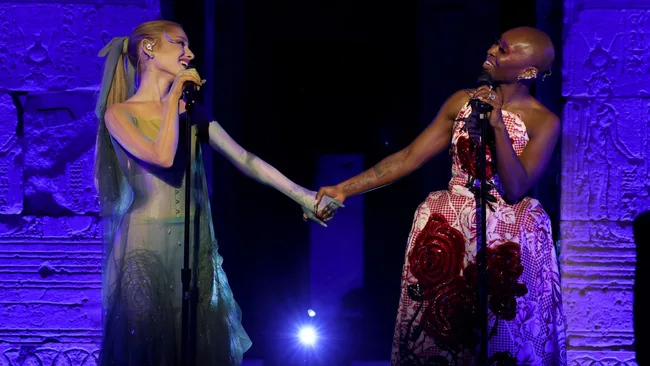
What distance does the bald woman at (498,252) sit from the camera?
3.21 m

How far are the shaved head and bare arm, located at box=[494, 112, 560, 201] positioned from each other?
0.24 meters

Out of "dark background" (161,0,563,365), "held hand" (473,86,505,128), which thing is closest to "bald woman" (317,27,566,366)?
"held hand" (473,86,505,128)

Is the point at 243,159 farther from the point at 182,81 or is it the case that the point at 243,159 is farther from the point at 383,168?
the point at 383,168

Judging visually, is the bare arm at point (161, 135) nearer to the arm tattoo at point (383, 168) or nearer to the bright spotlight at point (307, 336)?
the arm tattoo at point (383, 168)

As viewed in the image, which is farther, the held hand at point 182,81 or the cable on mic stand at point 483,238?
the held hand at point 182,81

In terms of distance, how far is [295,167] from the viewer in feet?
17.6

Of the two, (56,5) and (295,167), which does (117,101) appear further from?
(295,167)

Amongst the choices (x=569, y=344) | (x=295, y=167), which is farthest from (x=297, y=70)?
(x=569, y=344)

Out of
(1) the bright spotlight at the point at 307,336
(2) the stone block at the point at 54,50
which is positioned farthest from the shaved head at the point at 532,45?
(1) the bright spotlight at the point at 307,336

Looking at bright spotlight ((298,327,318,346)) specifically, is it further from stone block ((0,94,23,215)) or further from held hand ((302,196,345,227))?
stone block ((0,94,23,215))

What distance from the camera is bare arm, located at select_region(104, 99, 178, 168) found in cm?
320

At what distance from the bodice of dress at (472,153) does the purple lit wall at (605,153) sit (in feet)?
3.88

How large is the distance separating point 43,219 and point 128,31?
117 cm

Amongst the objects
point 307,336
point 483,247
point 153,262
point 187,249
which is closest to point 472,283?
point 483,247
